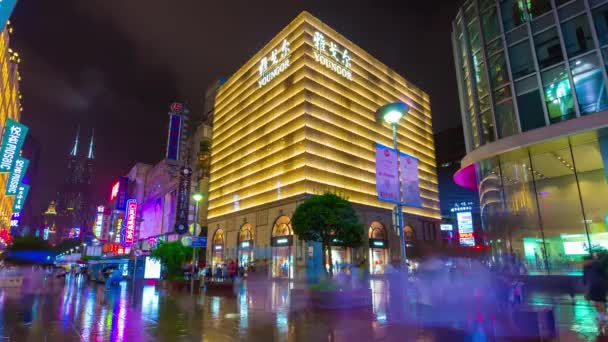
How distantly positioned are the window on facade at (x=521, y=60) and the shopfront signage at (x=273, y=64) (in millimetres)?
30513

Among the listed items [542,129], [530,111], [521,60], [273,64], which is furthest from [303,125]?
[542,129]

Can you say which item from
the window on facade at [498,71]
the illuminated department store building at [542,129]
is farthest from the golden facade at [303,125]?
the window on facade at [498,71]

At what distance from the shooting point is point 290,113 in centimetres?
4653

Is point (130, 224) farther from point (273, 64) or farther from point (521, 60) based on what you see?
point (521, 60)

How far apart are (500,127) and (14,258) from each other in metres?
44.5

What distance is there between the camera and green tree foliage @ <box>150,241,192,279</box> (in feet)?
107

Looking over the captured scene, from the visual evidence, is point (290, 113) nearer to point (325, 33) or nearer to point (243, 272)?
point (325, 33)

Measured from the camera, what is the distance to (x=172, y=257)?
32.8 m

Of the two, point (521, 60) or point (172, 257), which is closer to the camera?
point (521, 60)

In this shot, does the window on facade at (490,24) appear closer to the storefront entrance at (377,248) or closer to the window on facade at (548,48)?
the window on facade at (548,48)

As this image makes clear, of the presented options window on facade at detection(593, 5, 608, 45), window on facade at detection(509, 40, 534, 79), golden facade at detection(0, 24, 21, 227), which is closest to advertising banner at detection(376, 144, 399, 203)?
window on facade at detection(509, 40, 534, 79)

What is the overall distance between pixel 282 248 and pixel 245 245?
8.25m

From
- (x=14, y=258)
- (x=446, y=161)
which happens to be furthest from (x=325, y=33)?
(x=446, y=161)

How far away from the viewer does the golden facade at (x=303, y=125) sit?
1774 inches
